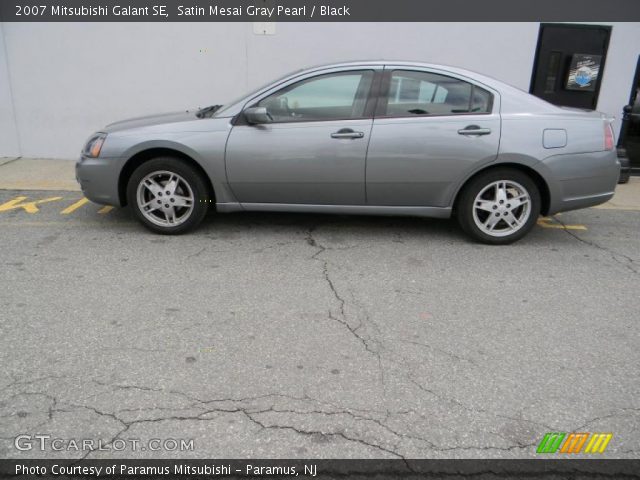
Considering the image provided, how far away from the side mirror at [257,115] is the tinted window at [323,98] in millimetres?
143

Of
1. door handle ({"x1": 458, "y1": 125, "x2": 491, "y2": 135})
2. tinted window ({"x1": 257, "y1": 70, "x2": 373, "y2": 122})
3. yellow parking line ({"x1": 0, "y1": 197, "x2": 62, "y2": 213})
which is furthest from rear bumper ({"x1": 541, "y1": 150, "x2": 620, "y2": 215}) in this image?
yellow parking line ({"x1": 0, "y1": 197, "x2": 62, "y2": 213})

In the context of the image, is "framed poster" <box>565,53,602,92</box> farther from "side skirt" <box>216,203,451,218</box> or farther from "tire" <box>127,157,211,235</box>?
"tire" <box>127,157,211,235</box>

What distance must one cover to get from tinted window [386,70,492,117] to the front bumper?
2591mm

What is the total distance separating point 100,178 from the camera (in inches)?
195

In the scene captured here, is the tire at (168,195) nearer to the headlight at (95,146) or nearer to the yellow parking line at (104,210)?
the headlight at (95,146)

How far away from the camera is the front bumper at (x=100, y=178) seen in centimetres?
490

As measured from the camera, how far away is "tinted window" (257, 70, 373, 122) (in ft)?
15.8

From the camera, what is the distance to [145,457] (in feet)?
7.73

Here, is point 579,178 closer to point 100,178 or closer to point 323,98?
point 323,98

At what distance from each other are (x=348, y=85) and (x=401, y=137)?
2.31 ft

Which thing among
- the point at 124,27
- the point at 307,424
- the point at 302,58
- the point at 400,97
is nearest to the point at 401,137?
the point at 400,97

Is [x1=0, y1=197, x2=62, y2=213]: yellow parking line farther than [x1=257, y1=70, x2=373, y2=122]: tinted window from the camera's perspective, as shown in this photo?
Yes

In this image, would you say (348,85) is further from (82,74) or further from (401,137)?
(82,74)
